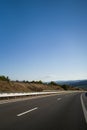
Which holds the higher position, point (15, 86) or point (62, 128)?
point (15, 86)

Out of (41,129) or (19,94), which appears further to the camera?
(19,94)

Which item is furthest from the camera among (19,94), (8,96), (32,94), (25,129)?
(32,94)

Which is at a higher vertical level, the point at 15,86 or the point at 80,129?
the point at 15,86

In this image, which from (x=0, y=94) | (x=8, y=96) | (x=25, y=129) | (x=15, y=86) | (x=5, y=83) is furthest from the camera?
(x=15, y=86)

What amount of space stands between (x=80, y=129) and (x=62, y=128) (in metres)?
0.61

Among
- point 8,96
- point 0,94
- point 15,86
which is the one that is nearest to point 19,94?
point 8,96

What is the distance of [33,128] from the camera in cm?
752

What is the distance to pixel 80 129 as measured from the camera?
742 centimetres

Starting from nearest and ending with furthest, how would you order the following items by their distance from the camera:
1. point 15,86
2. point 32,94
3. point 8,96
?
point 8,96 < point 32,94 < point 15,86

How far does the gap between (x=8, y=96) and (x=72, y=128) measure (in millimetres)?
18377

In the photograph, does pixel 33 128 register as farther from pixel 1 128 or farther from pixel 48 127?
pixel 1 128

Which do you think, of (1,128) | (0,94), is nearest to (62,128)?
(1,128)

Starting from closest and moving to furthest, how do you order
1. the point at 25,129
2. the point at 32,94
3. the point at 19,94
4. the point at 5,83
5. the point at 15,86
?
the point at 25,129, the point at 19,94, the point at 32,94, the point at 5,83, the point at 15,86

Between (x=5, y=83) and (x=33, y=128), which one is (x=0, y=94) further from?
(x=5, y=83)
